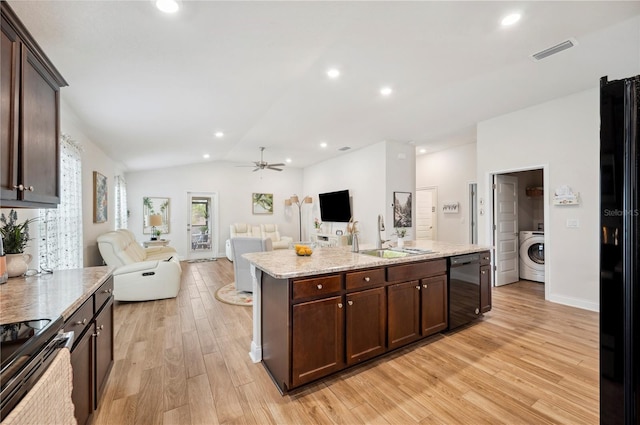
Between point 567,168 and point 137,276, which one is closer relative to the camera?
point 567,168

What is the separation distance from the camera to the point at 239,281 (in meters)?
4.43

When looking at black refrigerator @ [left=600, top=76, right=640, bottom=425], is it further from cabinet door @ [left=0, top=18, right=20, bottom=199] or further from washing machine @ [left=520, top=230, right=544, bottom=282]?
washing machine @ [left=520, top=230, right=544, bottom=282]

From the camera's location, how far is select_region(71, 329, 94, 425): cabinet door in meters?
1.41

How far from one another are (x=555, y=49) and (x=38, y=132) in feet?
13.9

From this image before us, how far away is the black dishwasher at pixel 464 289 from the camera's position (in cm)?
289

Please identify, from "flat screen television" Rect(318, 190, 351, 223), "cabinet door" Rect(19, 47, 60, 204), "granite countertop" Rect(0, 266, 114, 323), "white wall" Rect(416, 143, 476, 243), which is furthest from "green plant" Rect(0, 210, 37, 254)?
"white wall" Rect(416, 143, 476, 243)

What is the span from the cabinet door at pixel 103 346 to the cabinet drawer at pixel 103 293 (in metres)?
0.05

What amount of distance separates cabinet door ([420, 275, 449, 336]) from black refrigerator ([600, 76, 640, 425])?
1498mm

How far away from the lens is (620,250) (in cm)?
110

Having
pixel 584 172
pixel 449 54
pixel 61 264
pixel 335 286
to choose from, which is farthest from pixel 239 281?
pixel 584 172

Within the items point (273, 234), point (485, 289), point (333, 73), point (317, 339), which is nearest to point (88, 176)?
point (333, 73)

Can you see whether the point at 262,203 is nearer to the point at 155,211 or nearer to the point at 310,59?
the point at 155,211

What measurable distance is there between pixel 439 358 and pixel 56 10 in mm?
3709

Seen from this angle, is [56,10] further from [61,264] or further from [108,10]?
[61,264]
